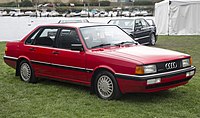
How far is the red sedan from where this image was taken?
586cm

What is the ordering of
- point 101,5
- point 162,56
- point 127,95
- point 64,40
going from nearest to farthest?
point 162,56, point 127,95, point 64,40, point 101,5

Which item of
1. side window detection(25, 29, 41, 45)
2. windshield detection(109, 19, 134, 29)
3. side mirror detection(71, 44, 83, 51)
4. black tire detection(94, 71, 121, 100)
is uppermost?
windshield detection(109, 19, 134, 29)

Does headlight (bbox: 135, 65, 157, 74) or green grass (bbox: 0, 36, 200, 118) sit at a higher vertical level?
headlight (bbox: 135, 65, 157, 74)

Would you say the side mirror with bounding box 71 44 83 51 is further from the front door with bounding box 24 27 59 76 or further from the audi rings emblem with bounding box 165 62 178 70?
the audi rings emblem with bounding box 165 62 178 70

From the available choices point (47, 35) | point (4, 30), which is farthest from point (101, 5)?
point (47, 35)

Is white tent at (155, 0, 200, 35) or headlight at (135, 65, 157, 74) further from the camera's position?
white tent at (155, 0, 200, 35)

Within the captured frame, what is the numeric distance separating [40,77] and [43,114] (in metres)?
2.32

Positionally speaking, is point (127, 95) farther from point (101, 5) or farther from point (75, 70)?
point (101, 5)

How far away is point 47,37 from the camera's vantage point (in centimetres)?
758

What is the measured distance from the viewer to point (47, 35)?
764 cm

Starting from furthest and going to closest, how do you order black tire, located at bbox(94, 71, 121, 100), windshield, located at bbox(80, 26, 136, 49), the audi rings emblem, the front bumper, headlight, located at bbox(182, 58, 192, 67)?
1. windshield, located at bbox(80, 26, 136, 49)
2. headlight, located at bbox(182, 58, 192, 67)
3. black tire, located at bbox(94, 71, 121, 100)
4. the audi rings emblem
5. the front bumper

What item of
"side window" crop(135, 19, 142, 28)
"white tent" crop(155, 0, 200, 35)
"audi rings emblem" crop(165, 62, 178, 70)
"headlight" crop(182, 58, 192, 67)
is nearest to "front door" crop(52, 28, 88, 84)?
"audi rings emblem" crop(165, 62, 178, 70)

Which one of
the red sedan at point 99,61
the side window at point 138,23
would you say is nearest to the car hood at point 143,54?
the red sedan at point 99,61

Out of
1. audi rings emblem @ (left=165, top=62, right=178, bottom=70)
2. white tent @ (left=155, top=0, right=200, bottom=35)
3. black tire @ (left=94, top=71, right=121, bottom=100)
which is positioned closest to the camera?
audi rings emblem @ (left=165, top=62, right=178, bottom=70)
